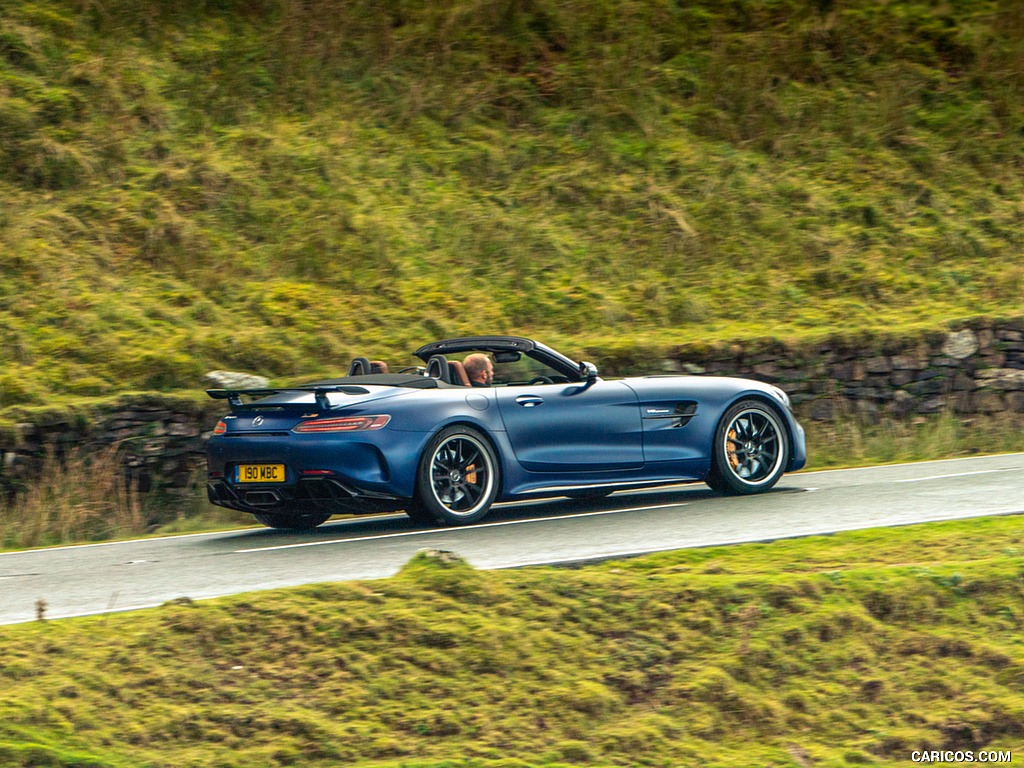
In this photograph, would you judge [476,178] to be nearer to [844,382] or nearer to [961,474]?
[844,382]

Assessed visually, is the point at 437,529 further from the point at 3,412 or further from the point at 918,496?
the point at 3,412

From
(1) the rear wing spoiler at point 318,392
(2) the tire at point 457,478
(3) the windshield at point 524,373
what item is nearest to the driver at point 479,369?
(3) the windshield at point 524,373

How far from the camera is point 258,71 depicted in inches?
820

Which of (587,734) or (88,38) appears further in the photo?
(88,38)

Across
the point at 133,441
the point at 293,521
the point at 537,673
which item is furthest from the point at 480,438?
the point at 133,441

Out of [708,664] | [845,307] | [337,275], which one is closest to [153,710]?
[708,664]

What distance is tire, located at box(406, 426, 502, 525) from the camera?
30.3 ft

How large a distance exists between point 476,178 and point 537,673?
613 inches

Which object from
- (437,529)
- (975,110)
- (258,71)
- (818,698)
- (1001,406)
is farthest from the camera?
(975,110)

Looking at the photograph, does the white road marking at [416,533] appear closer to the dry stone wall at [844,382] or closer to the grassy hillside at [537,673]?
the grassy hillside at [537,673]

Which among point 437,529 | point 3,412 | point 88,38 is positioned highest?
point 88,38

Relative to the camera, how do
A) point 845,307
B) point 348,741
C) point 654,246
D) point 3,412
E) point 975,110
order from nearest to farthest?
1. point 348,741
2. point 3,412
3. point 845,307
4. point 654,246
5. point 975,110

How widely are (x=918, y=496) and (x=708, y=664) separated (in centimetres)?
533

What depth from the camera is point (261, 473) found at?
9.27 metres
